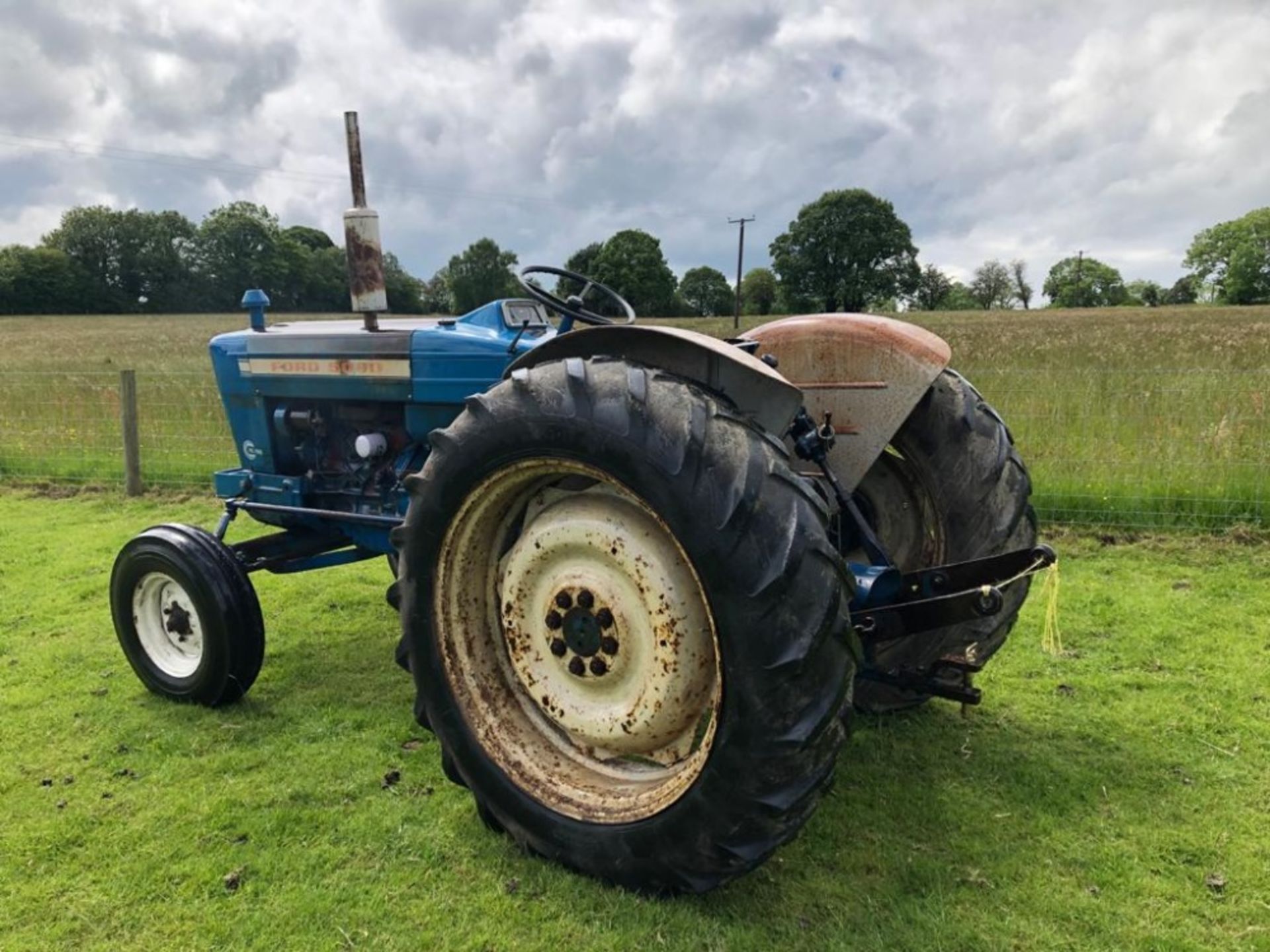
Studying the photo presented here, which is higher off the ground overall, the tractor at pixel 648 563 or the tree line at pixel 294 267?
the tree line at pixel 294 267

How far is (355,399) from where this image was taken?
3555 mm

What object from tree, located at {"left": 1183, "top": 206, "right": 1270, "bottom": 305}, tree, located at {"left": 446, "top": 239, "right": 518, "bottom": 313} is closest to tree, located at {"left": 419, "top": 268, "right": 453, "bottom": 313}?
tree, located at {"left": 446, "top": 239, "right": 518, "bottom": 313}

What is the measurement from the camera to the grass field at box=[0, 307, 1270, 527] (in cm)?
524

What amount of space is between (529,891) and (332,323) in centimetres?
262

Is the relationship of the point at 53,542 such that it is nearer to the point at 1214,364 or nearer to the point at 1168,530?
the point at 1168,530

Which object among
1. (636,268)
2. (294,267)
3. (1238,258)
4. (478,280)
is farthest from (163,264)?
(1238,258)

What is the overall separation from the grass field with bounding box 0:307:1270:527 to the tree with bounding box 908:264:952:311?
43595 mm

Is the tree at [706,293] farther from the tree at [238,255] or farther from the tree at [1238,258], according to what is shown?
the tree at [1238,258]

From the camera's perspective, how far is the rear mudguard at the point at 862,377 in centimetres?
265

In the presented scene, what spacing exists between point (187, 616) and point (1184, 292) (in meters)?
78.1

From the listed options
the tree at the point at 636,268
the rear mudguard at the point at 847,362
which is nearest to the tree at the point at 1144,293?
the tree at the point at 636,268

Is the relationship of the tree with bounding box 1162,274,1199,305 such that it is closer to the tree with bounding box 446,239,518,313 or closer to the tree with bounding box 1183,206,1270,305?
the tree with bounding box 1183,206,1270,305

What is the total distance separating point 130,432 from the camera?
7.57 m

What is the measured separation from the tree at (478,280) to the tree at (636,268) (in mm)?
2425
